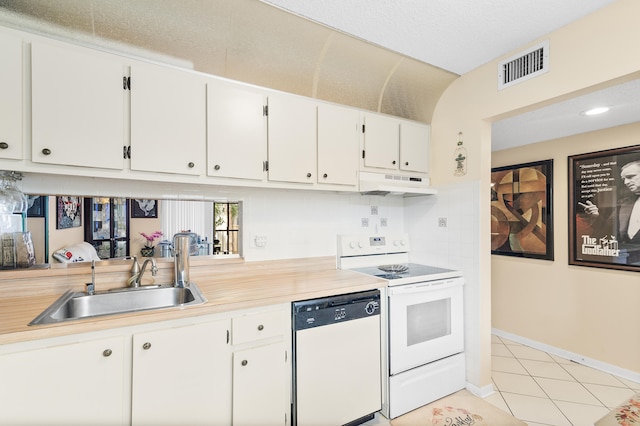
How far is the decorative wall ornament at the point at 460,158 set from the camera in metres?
2.52

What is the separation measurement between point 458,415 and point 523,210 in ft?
7.68

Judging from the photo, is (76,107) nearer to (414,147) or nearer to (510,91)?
(414,147)

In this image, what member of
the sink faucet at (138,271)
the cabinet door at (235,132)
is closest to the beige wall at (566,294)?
the cabinet door at (235,132)

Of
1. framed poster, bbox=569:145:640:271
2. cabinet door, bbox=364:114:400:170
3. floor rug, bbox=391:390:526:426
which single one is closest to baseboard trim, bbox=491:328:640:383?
framed poster, bbox=569:145:640:271

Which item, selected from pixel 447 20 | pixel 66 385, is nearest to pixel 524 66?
pixel 447 20

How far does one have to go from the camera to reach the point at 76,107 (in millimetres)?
1552

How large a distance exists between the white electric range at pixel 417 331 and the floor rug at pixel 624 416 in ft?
3.71

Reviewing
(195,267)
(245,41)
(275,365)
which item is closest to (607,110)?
(245,41)

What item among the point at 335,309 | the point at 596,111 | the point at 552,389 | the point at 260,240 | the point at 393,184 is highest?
the point at 596,111

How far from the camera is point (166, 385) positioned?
142cm

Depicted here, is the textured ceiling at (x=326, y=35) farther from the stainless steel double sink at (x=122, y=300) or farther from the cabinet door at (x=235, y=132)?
the stainless steel double sink at (x=122, y=300)

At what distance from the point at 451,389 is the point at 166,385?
2.06 meters

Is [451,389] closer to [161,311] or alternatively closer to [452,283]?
[452,283]

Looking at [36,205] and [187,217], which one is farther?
[187,217]
